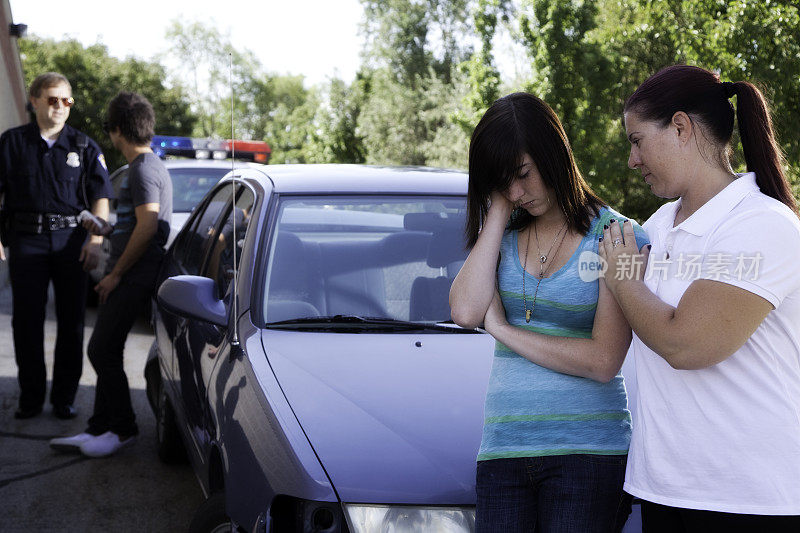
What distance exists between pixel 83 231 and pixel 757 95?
4695 millimetres

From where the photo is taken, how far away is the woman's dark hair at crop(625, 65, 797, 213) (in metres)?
1.73

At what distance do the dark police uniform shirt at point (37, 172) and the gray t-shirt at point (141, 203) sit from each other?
0.73 metres

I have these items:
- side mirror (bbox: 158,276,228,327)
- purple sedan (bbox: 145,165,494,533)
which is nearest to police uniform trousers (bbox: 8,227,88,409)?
purple sedan (bbox: 145,165,494,533)

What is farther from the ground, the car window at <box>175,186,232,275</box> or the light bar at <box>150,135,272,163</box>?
the car window at <box>175,186,232,275</box>

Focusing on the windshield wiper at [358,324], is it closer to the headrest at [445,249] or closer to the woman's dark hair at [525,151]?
the headrest at [445,249]

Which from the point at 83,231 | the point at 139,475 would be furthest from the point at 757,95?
the point at 83,231

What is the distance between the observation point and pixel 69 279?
18.5 feet

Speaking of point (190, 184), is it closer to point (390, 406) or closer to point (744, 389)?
point (390, 406)

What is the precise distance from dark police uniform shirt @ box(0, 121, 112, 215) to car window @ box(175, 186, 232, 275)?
3.29 feet

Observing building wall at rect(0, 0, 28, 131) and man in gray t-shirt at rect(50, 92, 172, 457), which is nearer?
man in gray t-shirt at rect(50, 92, 172, 457)

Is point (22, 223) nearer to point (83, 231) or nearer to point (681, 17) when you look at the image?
point (83, 231)

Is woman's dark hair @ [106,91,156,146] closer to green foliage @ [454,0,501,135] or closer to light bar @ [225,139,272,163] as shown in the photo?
light bar @ [225,139,272,163]

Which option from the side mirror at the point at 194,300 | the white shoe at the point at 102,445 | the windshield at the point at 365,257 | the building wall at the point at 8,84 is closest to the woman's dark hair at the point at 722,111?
the windshield at the point at 365,257

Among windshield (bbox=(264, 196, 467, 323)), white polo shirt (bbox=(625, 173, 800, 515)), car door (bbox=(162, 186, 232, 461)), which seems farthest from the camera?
car door (bbox=(162, 186, 232, 461))
